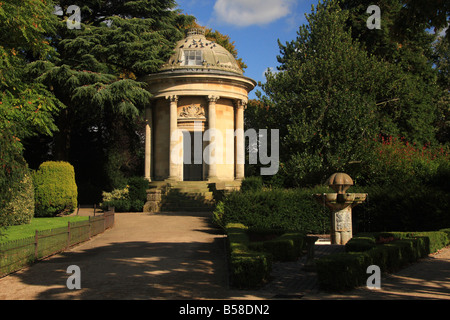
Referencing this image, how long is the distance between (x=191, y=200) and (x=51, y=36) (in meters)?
14.8

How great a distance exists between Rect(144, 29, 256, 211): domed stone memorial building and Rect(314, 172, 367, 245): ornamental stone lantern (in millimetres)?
14500

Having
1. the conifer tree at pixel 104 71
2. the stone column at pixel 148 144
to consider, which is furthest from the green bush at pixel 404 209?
the stone column at pixel 148 144

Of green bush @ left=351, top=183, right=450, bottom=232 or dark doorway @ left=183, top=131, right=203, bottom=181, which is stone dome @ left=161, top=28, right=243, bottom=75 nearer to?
dark doorway @ left=183, top=131, right=203, bottom=181

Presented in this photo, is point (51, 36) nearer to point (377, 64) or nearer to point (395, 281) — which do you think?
point (377, 64)

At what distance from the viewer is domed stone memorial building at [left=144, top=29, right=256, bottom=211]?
3148cm

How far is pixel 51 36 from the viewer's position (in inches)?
1170

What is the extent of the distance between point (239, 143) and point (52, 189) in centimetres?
1390

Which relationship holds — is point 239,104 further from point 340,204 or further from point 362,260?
point 362,260

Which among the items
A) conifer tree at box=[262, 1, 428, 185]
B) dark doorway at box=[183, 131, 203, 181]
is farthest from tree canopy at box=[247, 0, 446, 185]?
dark doorway at box=[183, 131, 203, 181]

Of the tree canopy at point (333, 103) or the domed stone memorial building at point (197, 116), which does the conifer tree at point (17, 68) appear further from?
the tree canopy at point (333, 103)

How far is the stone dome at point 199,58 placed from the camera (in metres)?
32.3

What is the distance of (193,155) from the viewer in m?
34.0

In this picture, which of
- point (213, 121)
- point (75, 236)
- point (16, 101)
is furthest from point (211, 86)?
point (75, 236)

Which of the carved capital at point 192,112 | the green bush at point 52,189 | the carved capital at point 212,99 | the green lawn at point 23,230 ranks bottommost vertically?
the green lawn at point 23,230
